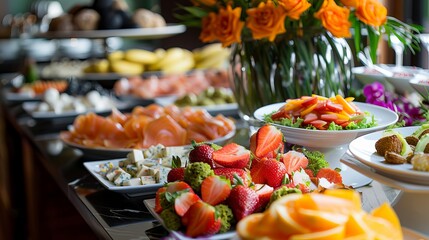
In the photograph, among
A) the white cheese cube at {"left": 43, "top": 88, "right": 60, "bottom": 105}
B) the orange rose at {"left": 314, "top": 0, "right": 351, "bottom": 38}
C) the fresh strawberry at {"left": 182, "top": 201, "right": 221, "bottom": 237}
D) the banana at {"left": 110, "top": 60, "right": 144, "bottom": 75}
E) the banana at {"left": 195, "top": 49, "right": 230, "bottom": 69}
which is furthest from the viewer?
the banana at {"left": 195, "top": 49, "right": 230, "bottom": 69}

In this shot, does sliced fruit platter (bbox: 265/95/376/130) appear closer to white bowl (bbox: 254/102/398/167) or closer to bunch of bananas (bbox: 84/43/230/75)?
white bowl (bbox: 254/102/398/167)

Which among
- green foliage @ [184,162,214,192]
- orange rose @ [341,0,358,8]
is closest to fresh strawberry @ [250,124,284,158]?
green foliage @ [184,162,214,192]

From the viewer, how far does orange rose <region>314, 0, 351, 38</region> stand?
1447 millimetres

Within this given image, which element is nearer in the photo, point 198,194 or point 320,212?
point 320,212

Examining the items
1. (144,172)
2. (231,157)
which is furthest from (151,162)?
(231,157)

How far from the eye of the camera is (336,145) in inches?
49.3

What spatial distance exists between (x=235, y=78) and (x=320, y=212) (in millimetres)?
1097

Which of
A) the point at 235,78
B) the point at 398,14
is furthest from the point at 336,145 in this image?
the point at 398,14

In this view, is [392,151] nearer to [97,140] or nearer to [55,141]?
[97,140]

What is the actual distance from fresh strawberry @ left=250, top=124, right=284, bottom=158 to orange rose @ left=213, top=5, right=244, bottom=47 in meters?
0.54

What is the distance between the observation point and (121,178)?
4.17 ft

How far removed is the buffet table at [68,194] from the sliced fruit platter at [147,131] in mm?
54

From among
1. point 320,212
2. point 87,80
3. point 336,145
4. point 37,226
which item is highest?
point 320,212

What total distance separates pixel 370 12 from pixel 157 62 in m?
2.22
